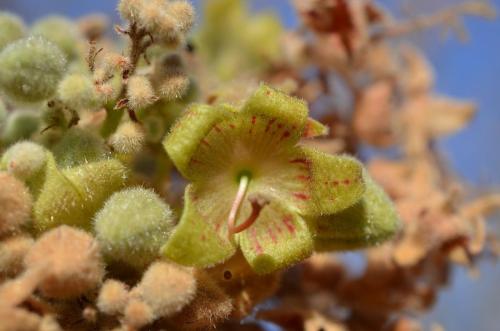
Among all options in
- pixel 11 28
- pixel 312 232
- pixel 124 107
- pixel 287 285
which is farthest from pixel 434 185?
pixel 11 28

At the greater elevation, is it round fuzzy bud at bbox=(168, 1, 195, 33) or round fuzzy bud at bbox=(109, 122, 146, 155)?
round fuzzy bud at bbox=(168, 1, 195, 33)

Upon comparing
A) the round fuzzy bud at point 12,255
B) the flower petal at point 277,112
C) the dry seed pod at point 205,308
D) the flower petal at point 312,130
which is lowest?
the round fuzzy bud at point 12,255

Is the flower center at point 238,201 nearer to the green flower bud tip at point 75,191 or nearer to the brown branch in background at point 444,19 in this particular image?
the green flower bud tip at point 75,191

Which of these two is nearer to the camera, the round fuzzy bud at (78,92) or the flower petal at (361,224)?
the round fuzzy bud at (78,92)

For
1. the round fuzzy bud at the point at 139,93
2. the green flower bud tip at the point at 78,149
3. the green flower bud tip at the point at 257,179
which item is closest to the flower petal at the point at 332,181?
the green flower bud tip at the point at 257,179

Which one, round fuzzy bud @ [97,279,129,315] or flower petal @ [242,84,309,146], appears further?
flower petal @ [242,84,309,146]

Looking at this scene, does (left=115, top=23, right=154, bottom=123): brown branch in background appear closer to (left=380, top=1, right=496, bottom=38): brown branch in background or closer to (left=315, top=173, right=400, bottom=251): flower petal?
(left=315, top=173, right=400, bottom=251): flower petal

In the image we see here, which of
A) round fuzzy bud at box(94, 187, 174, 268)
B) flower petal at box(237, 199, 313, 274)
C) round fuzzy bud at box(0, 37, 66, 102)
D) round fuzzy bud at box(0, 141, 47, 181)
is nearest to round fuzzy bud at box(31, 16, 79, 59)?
round fuzzy bud at box(0, 37, 66, 102)

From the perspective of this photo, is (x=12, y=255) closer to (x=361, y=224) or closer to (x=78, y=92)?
(x=78, y=92)
